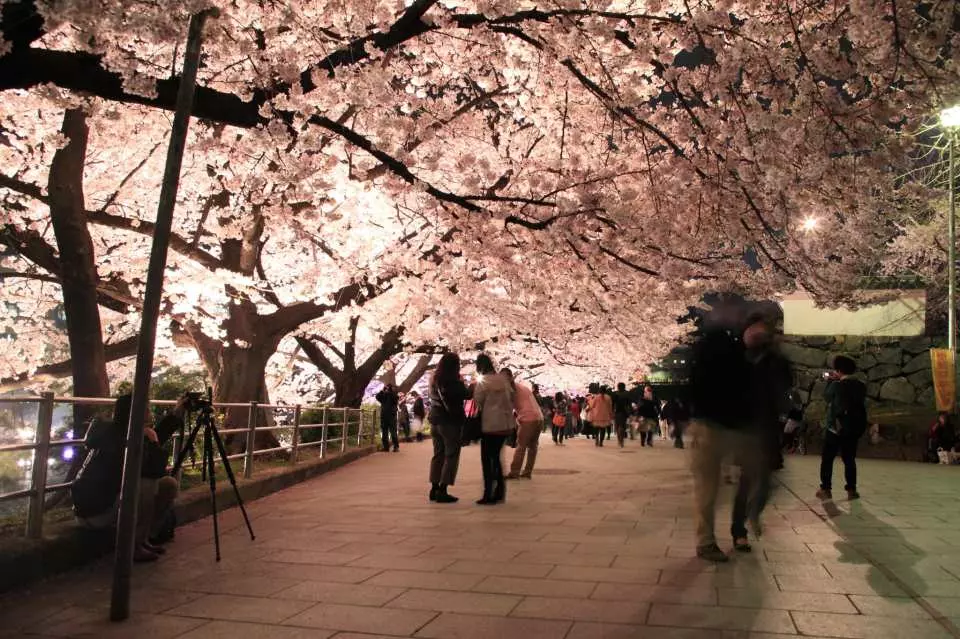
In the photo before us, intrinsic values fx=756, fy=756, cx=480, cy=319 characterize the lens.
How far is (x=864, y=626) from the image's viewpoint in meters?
3.84

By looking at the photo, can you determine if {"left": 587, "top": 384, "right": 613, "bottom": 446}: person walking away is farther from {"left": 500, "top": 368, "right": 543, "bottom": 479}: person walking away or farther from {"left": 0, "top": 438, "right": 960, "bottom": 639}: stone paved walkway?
{"left": 0, "top": 438, "right": 960, "bottom": 639}: stone paved walkway

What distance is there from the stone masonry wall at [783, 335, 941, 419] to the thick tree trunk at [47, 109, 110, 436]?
1882cm

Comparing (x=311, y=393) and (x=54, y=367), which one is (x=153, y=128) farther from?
(x=311, y=393)

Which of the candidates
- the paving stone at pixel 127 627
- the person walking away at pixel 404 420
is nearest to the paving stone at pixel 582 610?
the paving stone at pixel 127 627

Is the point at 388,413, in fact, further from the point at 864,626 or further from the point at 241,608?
the point at 864,626

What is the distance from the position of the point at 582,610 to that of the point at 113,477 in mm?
3397

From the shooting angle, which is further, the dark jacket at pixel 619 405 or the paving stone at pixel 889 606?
the dark jacket at pixel 619 405

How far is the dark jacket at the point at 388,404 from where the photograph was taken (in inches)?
732

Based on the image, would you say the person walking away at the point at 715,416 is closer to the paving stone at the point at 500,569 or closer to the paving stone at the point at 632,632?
the paving stone at the point at 500,569

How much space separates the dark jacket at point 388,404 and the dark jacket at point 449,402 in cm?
977

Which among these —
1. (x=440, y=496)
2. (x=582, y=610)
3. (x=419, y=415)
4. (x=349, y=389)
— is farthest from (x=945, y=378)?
(x=419, y=415)

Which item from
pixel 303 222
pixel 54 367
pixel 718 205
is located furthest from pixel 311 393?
pixel 718 205

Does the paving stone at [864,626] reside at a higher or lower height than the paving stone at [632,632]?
higher

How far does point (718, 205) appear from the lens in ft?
26.6
